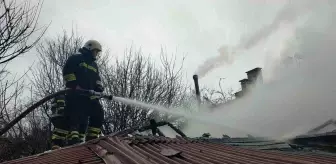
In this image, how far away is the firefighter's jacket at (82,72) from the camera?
5723 mm

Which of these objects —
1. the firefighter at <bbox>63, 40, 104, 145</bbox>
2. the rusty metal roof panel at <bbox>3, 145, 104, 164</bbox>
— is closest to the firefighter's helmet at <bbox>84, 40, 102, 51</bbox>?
the firefighter at <bbox>63, 40, 104, 145</bbox>

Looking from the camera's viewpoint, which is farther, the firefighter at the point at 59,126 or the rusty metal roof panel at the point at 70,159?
the firefighter at the point at 59,126

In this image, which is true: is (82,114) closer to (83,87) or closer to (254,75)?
(83,87)

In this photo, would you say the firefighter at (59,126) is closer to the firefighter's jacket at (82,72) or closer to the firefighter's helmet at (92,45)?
the firefighter's jacket at (82,72)

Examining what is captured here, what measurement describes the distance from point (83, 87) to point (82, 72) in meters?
0.27

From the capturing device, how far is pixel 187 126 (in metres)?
12.4

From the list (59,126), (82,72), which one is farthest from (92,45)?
(59,126)

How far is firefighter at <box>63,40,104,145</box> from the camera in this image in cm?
571

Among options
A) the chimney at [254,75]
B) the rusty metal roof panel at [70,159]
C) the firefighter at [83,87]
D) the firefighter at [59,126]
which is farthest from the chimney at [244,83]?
the rusty metal roof panel at [70,159]

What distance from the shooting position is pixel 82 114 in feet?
18.8

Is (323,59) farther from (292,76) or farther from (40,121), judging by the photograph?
(40,121)

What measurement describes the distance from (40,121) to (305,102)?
12.4 meters

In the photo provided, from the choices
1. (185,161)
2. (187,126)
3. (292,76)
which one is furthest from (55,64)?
(185,161)

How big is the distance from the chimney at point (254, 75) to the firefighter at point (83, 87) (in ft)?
38.3
